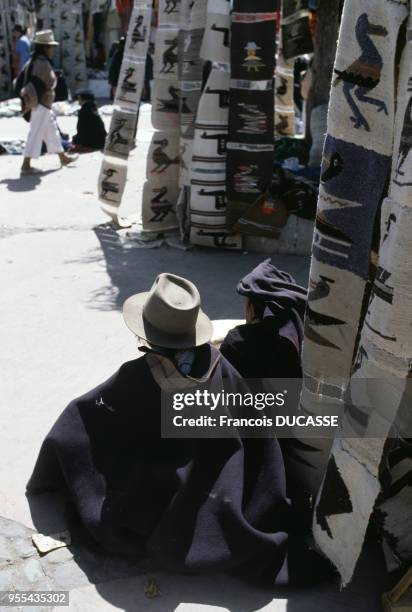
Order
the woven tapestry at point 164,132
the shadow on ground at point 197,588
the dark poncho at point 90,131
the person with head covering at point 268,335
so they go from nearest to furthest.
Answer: the shadow on ground at point 197,588
the person with head covering at point 268,335
the woven tapestry at point 164,132
the dark poncho at point 90,131

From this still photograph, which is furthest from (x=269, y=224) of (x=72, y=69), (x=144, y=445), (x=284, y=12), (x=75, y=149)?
(x=72, y=69)

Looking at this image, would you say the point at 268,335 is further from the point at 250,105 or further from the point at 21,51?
the point at 21,51

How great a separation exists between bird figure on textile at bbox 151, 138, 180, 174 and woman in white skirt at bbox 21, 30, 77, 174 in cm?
Answer: 312

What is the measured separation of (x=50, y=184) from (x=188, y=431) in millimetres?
7119

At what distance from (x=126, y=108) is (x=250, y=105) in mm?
1595

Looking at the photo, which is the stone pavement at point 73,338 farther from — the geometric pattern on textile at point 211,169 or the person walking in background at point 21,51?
the person walking in background at point 21,51

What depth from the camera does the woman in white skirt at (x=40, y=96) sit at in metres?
9.27

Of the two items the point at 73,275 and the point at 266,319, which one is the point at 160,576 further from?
the point at 73,275

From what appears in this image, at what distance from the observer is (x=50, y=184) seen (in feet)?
31.0

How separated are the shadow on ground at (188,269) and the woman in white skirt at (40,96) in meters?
3.09

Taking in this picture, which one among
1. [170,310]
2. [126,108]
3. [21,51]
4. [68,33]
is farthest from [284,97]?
[68,33]

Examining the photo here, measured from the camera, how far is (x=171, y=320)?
2846 millimetres

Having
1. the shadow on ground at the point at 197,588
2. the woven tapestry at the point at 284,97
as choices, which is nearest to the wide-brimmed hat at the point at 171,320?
the shadow on ground at the point at 197,588

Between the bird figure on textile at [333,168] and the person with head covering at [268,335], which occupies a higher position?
the bird figure on textile at [333,168]
